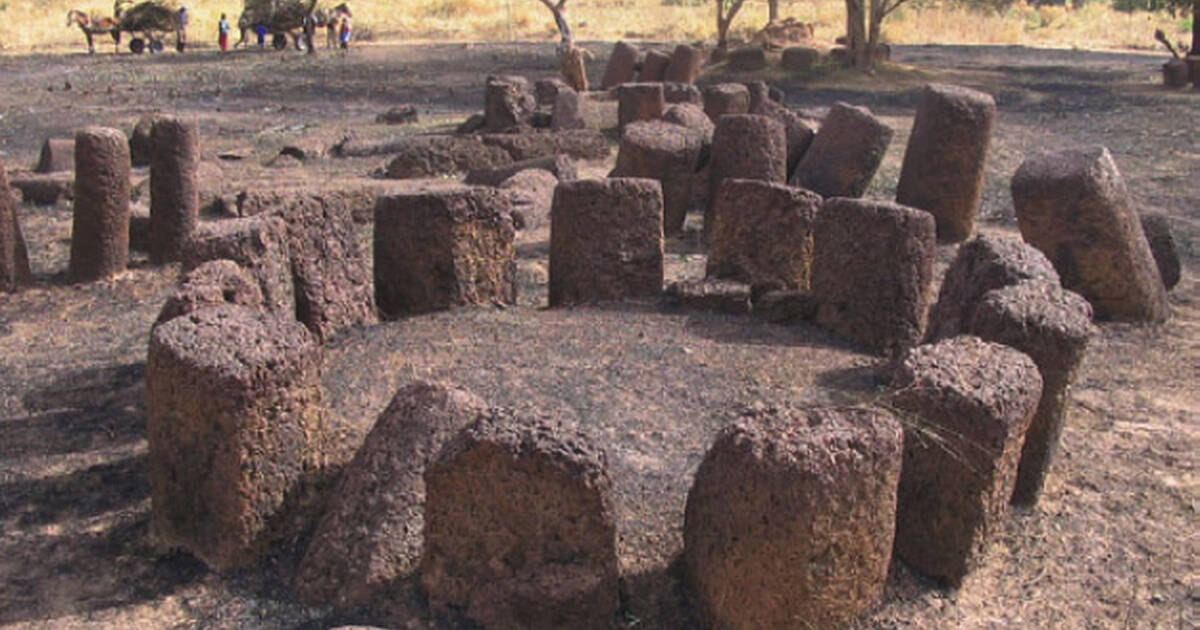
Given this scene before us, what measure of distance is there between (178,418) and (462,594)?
120 cm

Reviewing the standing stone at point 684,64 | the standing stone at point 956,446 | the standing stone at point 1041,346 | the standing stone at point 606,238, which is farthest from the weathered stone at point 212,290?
the standing stone at point 684,64

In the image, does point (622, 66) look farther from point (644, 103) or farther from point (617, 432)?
point (617, 432)

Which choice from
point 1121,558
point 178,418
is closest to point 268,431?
point 178,418

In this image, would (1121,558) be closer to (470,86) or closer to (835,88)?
(835,88)

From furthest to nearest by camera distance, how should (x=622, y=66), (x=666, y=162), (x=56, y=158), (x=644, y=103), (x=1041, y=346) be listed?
(x=622, y=66), (x=644, y=103), (x=56, y=158), (x=666, y=162), (x=1041, y=346)

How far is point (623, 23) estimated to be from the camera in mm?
47781

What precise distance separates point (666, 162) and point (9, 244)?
478 centimetres

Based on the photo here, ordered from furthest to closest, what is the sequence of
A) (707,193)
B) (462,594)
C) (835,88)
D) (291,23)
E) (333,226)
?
(291,23), (835,88), (707,193), (333,226), (462,594)

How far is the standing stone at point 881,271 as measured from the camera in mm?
6570

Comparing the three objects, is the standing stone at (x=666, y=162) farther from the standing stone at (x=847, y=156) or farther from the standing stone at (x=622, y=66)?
the standing stone at (x=622, y=66)

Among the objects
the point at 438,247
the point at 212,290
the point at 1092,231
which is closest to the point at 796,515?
the point at 212,290

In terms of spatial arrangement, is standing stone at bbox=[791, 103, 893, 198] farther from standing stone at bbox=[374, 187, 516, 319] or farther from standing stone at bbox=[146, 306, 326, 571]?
standing stone at bbox=[146, 306, 326, 571]

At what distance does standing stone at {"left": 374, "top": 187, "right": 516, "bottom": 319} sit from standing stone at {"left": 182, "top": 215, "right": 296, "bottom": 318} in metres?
0.77

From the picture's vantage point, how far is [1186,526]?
500 cm
